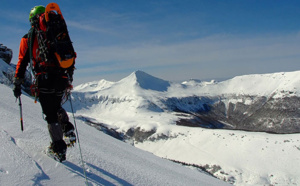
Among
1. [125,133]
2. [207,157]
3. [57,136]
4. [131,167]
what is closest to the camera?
[57,136]

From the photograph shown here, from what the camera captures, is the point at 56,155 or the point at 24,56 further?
the point at 24,56

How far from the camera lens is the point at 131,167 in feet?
21.7

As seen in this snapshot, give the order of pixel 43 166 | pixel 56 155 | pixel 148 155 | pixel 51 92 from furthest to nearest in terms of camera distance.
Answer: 1. pixel 148 155
2. pixel 51 92
3. pixel 56 155
4. pixel 43 166

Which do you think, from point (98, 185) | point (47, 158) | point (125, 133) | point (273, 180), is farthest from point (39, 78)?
point (125, 133)

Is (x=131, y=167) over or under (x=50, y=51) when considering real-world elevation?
under

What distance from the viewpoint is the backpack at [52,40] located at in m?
5.12

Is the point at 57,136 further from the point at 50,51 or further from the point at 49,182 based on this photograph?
the point at 50,51

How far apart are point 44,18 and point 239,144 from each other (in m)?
84.1

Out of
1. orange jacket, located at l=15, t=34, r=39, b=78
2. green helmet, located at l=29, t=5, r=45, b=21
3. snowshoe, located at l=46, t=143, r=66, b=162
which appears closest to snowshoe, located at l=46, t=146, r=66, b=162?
snowshoe, located at l=46, t=143, r=66, b=162

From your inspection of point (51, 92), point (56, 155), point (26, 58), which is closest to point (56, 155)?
point (56, 155)

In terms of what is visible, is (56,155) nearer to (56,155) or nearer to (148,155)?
(56,155)

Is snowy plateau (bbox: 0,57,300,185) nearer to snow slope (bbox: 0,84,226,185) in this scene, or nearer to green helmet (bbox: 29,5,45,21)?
snow slope (bbox: 0,84,226,185)

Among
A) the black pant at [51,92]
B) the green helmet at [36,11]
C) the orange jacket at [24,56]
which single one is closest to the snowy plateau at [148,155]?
the black pant at [51,92]

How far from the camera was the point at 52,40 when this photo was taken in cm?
517
